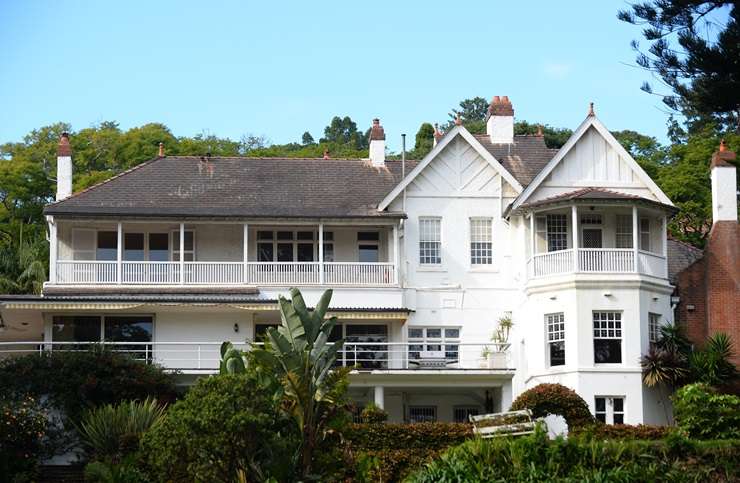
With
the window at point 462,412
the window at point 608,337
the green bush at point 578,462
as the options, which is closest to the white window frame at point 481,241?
the window at point 462,412

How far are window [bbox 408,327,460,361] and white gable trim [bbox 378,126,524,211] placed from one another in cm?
393

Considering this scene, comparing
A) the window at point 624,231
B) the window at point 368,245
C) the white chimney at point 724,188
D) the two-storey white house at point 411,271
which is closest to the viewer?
the two-storey white house at point 411,271

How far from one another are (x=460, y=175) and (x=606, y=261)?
232 inches

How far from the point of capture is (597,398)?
42.5 metres

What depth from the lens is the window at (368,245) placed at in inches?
1874

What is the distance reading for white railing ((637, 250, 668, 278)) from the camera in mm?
43688

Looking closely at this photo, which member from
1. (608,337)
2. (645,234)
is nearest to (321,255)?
(608,337)

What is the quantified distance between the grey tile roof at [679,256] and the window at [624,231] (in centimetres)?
219

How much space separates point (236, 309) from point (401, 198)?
6238mm

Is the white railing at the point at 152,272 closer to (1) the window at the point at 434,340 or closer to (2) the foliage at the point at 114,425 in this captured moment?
(2) the foliage at the point at 114,425

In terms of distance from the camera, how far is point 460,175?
4709 cm

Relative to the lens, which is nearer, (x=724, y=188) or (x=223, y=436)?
(x=223, y=436)

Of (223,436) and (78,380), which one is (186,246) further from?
(223,436)

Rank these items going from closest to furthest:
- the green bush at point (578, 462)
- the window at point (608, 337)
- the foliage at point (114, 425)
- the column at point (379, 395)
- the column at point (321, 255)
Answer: the green bush at point (578, 462), the foliage at point (114, 425), the window at point (608, 337), the column at point (379, 395), the column at point (321, 255)
